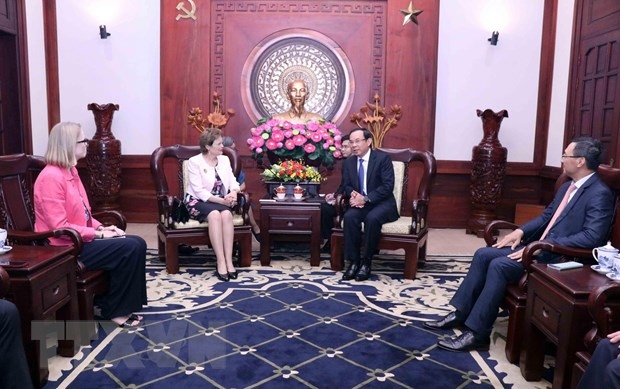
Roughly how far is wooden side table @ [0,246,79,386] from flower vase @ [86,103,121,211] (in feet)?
11.6

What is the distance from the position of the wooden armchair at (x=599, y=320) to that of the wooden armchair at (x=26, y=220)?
8.11 ft

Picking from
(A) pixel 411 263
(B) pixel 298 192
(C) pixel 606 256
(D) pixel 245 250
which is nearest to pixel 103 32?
(B) pixel 298 192

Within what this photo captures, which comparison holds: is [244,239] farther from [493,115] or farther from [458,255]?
[493,115]

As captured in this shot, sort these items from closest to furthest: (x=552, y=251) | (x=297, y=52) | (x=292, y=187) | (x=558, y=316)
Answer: (x=558, y=316), (x=552, y=251), (x=292, y=187), (x=297, y=52)

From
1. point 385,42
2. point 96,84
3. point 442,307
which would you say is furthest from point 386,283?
point 96,84

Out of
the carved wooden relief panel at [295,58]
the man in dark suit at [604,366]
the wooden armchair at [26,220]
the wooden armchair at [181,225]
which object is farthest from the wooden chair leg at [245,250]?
the man in dark suit at [604,366]

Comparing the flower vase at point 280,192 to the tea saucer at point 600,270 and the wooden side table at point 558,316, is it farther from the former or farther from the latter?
the tea saucer at point 600,270

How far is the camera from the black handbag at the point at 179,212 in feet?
14.8

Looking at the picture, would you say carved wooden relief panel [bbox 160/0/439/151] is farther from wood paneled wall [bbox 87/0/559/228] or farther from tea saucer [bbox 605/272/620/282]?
tea saucer [bbox 605/272/620/282]

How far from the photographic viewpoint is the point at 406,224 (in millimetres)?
4492

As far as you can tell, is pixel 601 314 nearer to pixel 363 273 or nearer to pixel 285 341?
pixel 285 341

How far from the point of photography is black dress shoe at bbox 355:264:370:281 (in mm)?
4367

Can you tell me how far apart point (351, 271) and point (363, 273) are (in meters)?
0.10

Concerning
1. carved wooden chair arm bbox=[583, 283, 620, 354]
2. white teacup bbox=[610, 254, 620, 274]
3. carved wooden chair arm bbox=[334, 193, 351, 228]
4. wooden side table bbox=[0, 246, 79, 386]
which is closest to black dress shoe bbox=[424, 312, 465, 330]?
white teacup bbox=[610, 254, 620, 274]
